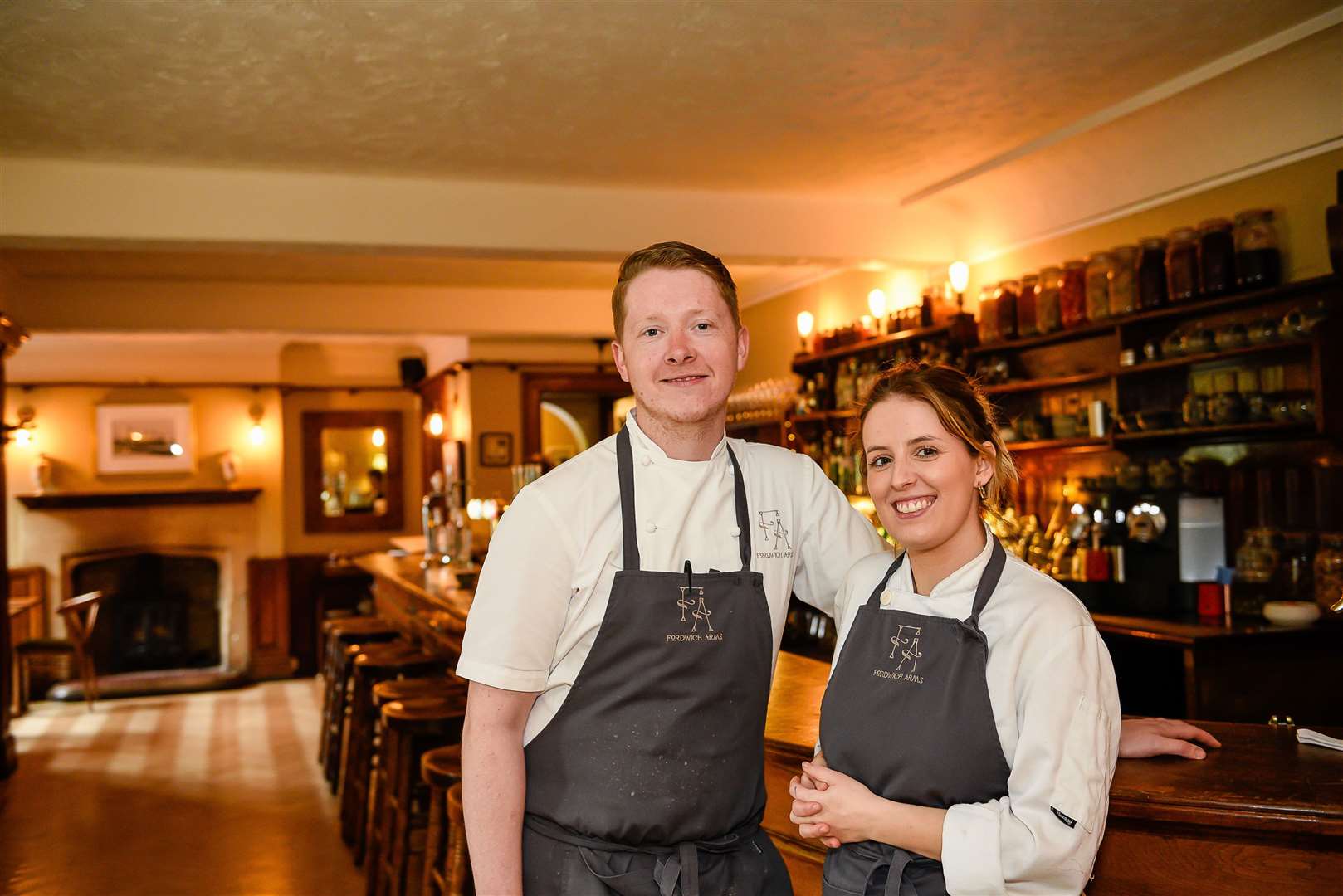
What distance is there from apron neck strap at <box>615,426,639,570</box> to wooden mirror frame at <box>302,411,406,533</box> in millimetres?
9989

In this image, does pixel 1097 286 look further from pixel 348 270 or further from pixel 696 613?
pixel 348 270

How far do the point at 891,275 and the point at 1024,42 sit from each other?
119 inches

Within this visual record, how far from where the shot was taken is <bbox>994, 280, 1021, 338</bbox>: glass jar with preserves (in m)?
5.48

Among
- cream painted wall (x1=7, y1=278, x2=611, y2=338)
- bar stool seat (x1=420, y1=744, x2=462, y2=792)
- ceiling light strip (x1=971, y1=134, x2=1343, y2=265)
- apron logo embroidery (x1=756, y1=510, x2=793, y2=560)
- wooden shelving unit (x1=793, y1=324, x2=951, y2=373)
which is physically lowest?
bar stool seat (x1=420, y1=744, x2=462, y2=792)

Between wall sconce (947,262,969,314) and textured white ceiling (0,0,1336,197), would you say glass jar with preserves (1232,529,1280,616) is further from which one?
wall sconce (947,262,969,314)

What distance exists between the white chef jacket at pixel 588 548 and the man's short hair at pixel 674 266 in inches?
8.9

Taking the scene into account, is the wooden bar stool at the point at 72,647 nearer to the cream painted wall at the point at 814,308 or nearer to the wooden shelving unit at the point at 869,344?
the cream painted wall at the point at 814,308

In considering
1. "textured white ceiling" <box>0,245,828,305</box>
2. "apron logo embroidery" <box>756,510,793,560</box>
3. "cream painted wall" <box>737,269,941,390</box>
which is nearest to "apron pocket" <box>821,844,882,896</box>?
"apron logo embroidery" <box>756,510,793,560</box>

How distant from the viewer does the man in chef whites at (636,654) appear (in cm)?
171

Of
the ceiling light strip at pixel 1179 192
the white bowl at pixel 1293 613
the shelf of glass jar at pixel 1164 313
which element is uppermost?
the ceiling light strip at pixel 1179 192

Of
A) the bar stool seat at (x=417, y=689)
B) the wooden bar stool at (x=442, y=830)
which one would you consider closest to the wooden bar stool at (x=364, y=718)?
the bar stool seat at (x=417, y=689)

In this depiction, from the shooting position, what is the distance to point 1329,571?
400cm

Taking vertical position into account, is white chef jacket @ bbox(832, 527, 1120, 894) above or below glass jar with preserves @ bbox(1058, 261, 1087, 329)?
below

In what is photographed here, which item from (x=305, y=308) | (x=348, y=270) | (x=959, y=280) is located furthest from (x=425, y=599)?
(x=305, y=308)
